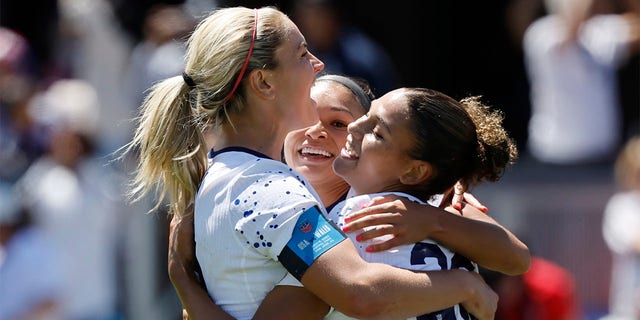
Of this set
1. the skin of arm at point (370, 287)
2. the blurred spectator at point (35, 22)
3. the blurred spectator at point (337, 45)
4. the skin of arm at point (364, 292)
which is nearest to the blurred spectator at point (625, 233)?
the blurred spectator at point (337, 45)

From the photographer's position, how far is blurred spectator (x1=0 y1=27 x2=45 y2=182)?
8.93 m

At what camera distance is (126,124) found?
27.4 feet

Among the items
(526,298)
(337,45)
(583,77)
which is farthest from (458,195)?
(583,77)

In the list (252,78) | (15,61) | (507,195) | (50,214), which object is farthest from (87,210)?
(252,78)

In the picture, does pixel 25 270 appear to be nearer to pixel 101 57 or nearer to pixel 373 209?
pixel 101 57

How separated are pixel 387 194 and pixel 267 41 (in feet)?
1.64

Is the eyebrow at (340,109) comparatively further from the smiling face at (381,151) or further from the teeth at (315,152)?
the smiling face at (381,151)

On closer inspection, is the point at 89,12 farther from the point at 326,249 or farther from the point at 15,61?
the point at 326,249

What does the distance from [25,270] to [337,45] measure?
2.42 metres

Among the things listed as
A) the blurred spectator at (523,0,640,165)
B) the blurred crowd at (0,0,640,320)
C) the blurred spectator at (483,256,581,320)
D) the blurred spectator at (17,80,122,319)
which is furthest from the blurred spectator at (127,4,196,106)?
the blurred spectator at (483,256,581,320)

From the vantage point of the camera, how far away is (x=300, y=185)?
3.11 meters

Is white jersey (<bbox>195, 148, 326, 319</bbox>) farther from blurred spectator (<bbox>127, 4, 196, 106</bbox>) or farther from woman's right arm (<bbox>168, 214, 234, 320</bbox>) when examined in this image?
blurred spectator (<bbox>127, 4, 196, 106</bbox>)

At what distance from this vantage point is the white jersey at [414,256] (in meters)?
3.17

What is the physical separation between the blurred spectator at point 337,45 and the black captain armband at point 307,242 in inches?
178
